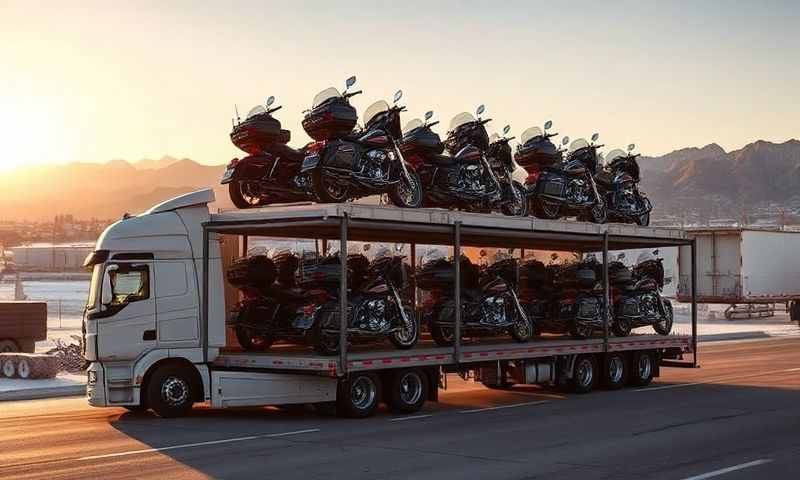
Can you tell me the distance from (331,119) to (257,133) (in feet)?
4.86

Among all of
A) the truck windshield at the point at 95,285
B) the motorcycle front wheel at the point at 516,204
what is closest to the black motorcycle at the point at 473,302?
the motorcycle front wheel at the point at 516,204

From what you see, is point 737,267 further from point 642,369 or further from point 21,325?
point 21,325

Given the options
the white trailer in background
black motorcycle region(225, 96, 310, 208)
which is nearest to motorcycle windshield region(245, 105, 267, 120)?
black motorcycle region(225, 96, 310, 208)

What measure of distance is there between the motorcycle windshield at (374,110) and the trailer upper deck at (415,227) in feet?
6.10

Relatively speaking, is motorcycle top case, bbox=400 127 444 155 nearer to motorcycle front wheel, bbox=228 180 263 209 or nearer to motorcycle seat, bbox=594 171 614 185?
motorcycle front wheel, bbox=228 180 263 209

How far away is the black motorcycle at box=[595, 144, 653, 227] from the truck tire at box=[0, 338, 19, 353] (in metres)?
15.0

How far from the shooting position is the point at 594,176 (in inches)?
933

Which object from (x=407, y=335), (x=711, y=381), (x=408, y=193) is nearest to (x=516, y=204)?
(x=408, y=193)

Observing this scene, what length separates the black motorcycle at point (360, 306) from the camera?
54.7 ft

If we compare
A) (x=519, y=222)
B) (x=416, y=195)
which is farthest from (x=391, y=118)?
(x=519, y=222)

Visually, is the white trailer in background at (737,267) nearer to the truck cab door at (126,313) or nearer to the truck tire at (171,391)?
the truck tire at (171,391)

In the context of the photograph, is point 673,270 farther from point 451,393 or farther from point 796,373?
point 451,393

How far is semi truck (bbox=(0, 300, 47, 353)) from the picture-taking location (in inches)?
1107

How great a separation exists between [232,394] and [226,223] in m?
2.58
